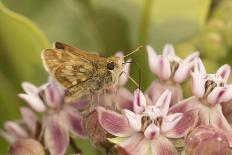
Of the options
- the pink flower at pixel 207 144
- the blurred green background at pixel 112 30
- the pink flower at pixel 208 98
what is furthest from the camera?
the blurred green background at pixel 112 30

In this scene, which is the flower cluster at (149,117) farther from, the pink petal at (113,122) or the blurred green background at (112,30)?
the blurred green background at (112,30)

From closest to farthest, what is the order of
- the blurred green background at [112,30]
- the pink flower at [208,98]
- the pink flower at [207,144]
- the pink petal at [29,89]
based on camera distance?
the pink flower at [207,144] < the pink flower at [208,98] < the pink petal at [29,89] < the blurred green background at [112,30]

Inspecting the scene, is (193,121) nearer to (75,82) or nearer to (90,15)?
(75,82)

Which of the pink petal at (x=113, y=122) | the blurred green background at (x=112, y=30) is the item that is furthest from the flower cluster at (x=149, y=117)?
the blurred green background at (x=112, y=30)

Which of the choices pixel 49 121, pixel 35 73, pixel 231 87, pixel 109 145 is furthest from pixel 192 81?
pixel 35 73

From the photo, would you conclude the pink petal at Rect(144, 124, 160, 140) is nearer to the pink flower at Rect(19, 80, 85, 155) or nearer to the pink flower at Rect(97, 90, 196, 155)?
the pink flower at Rect(97, 90, 196, 155)

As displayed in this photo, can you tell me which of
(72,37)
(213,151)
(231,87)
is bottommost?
(213,151)
